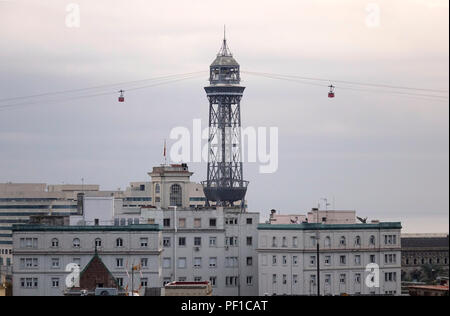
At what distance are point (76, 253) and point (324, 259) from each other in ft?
97.4

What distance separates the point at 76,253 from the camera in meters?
175

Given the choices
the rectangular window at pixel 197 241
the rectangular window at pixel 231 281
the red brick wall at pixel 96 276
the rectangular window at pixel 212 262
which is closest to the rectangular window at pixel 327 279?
the rectangular window at pixel 231 281

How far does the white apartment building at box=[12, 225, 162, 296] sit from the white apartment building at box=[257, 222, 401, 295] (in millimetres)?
16277

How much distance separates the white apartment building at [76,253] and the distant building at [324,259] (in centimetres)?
1611

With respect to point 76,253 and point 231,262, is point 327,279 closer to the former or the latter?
point 231,262

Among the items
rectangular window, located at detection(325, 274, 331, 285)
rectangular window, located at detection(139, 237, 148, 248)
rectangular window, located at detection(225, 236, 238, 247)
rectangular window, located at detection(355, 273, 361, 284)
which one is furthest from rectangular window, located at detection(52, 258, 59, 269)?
rectangular window, located at detection(355, 273, 361, 284)

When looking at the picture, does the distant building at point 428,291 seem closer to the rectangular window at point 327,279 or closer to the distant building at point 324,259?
the distant building at point 324,259

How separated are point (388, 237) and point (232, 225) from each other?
19134 mm

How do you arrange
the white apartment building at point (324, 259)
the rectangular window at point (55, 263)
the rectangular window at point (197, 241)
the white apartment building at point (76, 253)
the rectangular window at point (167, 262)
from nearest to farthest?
the white apartment building at point (76, 253) → the rectangular window at point (55, 263) → the white apartment building at point (324, 259) → the rectangular window at point (167, 262) → the rectangular window at point (197, 241)

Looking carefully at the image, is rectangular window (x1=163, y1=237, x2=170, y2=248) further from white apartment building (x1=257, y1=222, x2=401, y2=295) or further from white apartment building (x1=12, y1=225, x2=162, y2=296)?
white apartment building (x1=12, y1=225, x2=162, y2=296)

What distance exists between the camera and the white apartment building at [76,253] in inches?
6821
